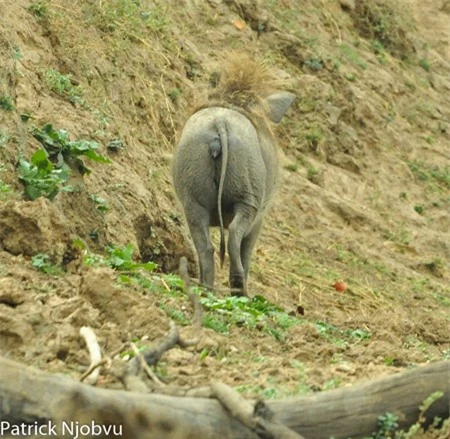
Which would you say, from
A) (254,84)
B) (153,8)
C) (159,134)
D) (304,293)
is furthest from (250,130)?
(153,8)

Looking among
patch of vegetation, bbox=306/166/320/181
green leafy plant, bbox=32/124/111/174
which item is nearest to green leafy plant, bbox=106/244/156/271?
green leafy plant, bbox=32/124/111/174

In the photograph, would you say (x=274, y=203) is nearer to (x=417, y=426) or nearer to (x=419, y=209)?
(x=419, y=209)

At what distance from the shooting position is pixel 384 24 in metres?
18.9

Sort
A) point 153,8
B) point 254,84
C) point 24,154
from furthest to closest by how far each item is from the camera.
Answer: point 153,8
point 254,84
point 24,154

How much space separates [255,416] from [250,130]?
5.24m

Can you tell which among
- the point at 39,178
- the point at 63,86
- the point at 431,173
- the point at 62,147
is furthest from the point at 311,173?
the point at 39,178

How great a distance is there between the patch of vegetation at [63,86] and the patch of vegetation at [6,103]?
1.61 meters

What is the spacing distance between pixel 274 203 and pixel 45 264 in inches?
246

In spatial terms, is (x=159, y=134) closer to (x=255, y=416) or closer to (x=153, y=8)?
(x=153, y=8)

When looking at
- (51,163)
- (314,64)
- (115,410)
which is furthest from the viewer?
(314,64)

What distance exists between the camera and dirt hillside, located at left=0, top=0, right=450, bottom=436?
257 inches

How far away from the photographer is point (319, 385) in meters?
5.60

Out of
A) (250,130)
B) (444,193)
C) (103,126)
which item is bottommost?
(444,193)

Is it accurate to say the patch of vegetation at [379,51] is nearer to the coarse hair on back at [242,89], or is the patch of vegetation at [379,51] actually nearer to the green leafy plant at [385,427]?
the coarse hair on back at [242,89]
